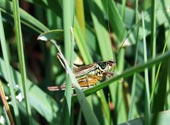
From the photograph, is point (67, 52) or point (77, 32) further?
point (77, 32)

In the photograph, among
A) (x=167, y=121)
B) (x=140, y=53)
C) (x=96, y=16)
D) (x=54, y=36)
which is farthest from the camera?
(x=140, y=53)

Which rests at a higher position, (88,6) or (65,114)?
(88,6)

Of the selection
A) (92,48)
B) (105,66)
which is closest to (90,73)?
(105,66)

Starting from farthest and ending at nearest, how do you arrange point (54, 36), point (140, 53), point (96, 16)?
point (140, 53)
point (96, 16)
point (54, 36)

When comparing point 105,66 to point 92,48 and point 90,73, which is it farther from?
point 92,48

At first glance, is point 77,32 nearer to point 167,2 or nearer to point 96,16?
point 96,16

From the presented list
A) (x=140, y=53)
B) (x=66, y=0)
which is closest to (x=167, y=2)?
(x=140, y=53)

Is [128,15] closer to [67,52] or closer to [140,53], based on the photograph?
[140,53]

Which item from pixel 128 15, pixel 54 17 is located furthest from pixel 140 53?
pixel 54 17
